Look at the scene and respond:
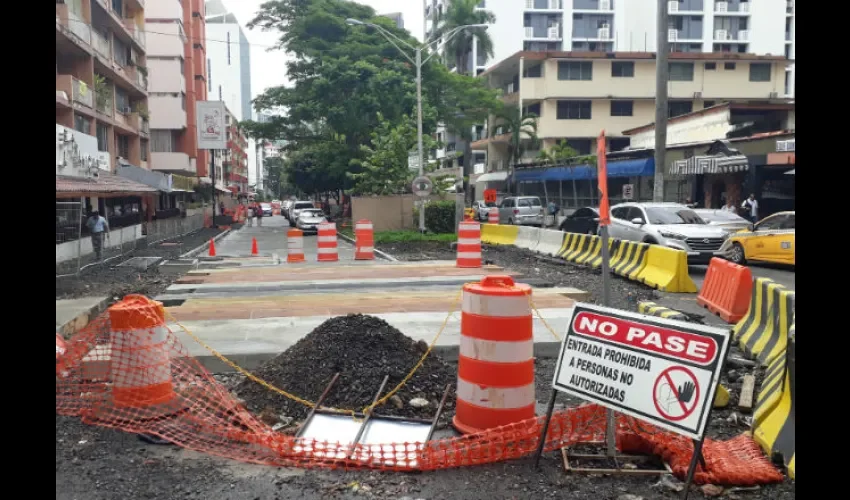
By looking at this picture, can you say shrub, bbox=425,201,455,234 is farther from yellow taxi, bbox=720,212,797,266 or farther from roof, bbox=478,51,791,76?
roof, bbox=478,51,791,76

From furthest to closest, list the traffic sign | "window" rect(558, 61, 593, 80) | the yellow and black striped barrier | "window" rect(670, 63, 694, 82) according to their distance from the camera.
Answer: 1. "window" rect(670, 63, 694, 82)
2. "window" rect(558, 61, 593, 80)
3. the traffic sign
4. the yellow and black striped barrier

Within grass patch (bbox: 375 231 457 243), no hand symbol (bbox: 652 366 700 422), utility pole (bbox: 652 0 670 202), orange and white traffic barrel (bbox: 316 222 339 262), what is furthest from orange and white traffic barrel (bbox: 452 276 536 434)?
grass patch (bbox: 375 231 457 243)

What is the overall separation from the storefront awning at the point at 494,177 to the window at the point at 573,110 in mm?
7187

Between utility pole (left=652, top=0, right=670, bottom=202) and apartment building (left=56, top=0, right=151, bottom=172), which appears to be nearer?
utility pole (left=652, top=0, right=670, bottom=202)

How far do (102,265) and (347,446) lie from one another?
16.4 meters

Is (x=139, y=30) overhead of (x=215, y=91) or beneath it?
beneath

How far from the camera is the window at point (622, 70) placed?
170 feet

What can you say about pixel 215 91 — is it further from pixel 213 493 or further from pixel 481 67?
pixel 213 493

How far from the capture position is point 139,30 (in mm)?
42531

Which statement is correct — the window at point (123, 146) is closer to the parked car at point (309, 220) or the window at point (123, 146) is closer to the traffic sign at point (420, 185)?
the parked car at point (309, 220)

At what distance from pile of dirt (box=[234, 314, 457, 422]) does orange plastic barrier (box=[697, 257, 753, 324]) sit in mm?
4610

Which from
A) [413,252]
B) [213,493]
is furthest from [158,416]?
[413,252]

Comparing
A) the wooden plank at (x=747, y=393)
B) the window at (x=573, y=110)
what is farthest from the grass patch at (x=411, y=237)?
the window at (x=573, y=110)

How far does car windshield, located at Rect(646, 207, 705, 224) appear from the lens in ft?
54.6
